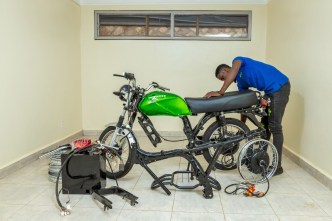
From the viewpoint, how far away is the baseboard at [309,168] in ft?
9.00

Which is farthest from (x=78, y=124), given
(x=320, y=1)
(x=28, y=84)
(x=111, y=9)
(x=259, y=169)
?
(x=320, y=1)

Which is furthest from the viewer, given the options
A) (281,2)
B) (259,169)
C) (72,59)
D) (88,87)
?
(88,87)

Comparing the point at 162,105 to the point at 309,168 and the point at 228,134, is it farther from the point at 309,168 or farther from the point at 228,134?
the point at 309,168

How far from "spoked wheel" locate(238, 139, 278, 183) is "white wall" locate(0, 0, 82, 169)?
2485mm

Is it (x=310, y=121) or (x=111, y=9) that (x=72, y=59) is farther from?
(x=310, y=121)

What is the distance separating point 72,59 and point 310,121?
3.71 metres

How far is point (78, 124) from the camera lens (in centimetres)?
505

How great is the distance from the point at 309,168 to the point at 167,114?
1763 mm

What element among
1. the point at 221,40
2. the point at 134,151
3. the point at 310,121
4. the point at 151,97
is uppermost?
the point at 221,40

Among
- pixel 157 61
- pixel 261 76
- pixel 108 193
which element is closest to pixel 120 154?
pixel 108 193

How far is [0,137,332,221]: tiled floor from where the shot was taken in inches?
84.5

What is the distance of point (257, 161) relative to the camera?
2.75m

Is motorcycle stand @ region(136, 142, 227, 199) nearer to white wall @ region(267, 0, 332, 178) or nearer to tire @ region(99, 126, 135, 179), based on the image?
tire @ region(99, 126, 135, 179)

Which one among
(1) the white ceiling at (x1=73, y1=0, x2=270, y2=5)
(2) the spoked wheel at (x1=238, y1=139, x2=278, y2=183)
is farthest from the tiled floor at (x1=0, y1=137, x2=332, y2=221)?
(1) the white ceiling at (x1=73, y1=0, x2=270, y2=5)
